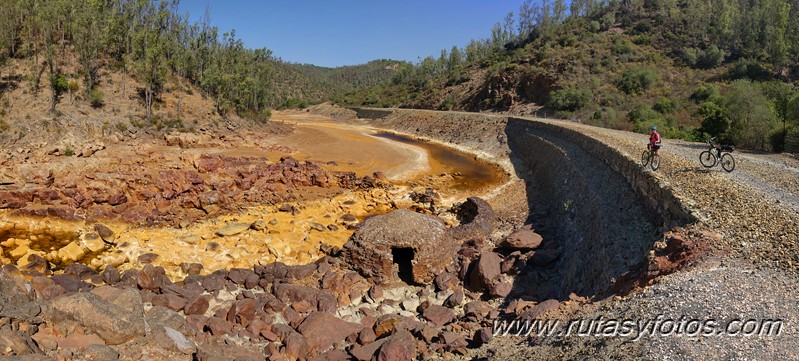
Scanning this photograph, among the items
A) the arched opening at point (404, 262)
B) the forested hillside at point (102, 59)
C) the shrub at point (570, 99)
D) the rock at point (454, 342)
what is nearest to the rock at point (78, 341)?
the rock at point (454, 342)

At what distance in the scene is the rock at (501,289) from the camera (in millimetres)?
14867

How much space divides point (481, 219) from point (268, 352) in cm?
1381

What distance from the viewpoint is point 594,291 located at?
12.2 m

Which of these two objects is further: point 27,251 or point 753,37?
point 753,37

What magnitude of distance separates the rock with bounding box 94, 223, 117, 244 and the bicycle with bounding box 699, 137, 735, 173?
2606 cm

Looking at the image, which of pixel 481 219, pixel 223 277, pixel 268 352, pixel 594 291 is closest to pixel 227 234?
pixel 223 277

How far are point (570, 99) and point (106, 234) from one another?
60.2 m

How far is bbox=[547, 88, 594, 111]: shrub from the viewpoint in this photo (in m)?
60.3

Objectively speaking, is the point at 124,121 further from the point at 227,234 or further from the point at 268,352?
the point at 268,352

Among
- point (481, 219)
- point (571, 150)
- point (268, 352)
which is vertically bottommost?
point (268, 352)

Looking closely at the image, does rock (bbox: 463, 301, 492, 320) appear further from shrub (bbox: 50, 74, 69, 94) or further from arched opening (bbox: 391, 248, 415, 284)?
shrub (bbox: 50, 74, 69, 94)

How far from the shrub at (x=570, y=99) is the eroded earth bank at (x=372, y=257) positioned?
3007 cm

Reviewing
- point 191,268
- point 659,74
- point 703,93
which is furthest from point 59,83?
point 659,74

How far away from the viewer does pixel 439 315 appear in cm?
1362
